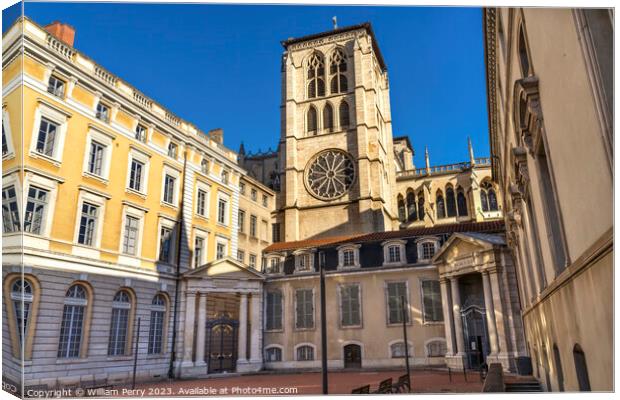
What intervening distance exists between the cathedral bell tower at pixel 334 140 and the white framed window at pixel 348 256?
1117 centimetres

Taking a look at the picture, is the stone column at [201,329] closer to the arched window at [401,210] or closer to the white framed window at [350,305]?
the white framed window at [350,305]

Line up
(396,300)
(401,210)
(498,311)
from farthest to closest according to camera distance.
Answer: (401,210), (396,300), (498,311)

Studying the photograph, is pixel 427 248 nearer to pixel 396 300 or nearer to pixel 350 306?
pixel 396 300

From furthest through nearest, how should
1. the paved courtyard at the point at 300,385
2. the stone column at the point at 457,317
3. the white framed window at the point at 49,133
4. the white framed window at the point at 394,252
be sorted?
the white framed window at the point at 394,252 < the stone column at the point at 457,317 < the white framed window at the point at 49,133 < the paved courtyard at the point at 300,385

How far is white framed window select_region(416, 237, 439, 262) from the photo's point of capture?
84.1 feet

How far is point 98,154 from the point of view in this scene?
19484mm

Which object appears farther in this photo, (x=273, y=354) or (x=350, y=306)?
(x=273, y=354)

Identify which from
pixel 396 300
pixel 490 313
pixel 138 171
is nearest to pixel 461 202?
pixel 396 300

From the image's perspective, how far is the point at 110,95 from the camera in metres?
20.2

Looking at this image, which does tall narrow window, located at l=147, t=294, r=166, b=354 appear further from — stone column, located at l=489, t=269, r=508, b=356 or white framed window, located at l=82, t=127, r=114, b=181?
stone column, located at l=489, t=269, r=508, b=356

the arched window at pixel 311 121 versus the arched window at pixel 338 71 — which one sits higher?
the arched window at pixel 338 71

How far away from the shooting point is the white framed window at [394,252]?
2612cm

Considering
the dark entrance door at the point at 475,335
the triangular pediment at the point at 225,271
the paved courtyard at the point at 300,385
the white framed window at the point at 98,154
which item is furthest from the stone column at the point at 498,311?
the white framed window at the point at 98,154

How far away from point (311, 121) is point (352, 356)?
2454 centimetres
